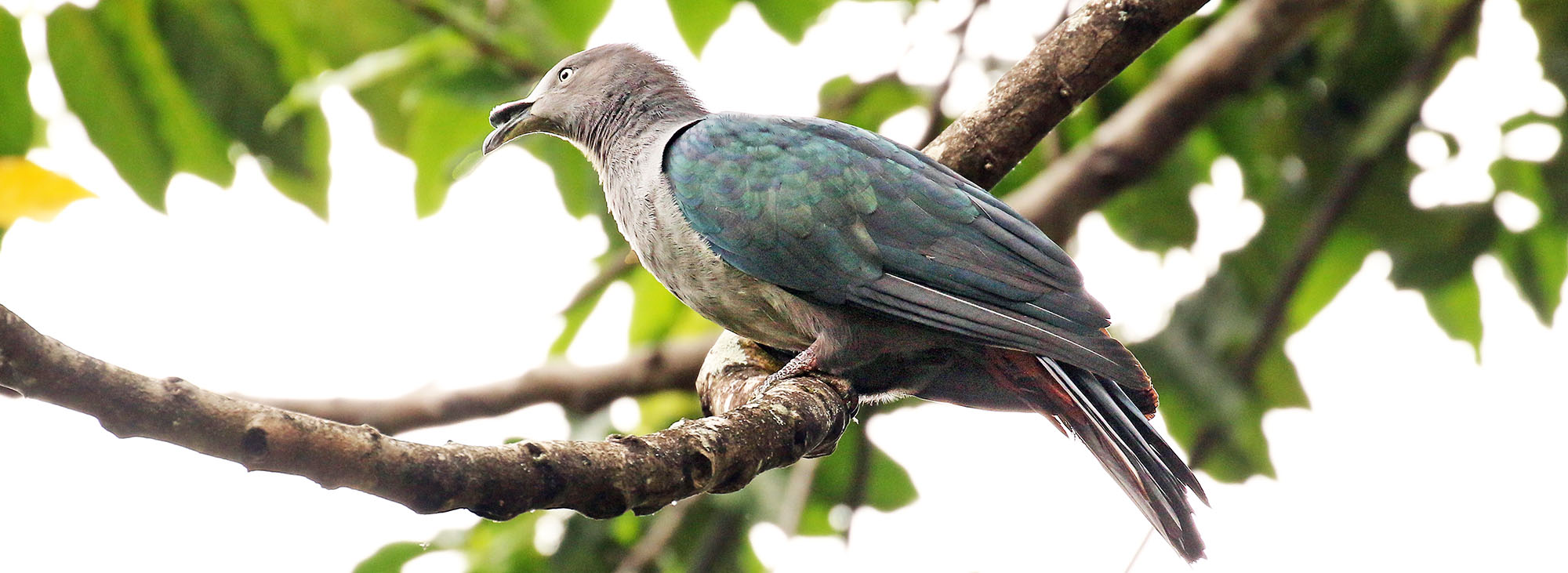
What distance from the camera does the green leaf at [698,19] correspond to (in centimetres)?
481

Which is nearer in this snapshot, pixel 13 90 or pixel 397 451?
pixel 397 451

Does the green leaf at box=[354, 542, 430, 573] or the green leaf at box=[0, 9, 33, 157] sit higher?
the green leaf at box=[0, 9, 33, 157]

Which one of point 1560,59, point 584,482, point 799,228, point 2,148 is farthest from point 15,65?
point 1560,59

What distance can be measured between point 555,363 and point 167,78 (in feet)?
6.02

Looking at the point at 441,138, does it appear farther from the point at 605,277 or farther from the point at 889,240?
the point at 889,240

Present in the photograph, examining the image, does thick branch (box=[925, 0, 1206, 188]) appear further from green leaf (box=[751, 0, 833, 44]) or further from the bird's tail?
green leaf (box=[751, 0, 833, 44])

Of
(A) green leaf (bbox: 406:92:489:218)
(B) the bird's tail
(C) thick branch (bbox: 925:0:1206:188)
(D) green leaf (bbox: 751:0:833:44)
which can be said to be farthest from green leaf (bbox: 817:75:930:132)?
(B) the bird's tail

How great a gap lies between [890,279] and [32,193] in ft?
6.81

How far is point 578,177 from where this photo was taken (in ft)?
17.5

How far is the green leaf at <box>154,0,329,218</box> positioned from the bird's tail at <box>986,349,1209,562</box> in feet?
8.96

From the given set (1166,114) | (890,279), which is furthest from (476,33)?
(1166,114)

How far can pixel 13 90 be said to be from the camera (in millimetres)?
4211

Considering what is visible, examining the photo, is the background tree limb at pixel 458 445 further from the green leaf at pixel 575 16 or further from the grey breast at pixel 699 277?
the green leaf at pixel 575 16

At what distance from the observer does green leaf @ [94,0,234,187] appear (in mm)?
4340
